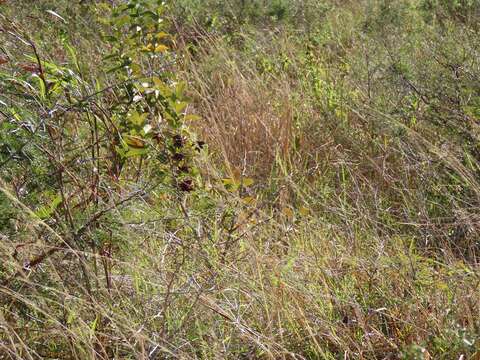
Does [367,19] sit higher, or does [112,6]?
[112,6]

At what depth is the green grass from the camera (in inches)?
81.4

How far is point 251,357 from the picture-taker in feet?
6.91

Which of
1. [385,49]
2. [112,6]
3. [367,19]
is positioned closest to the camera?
[112,6]

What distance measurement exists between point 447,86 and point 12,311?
2.26 metres

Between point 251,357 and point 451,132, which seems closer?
point 251,357

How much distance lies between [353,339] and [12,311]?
3.10 ft

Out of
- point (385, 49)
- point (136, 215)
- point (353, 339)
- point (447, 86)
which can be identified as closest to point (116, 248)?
point (136, 215)

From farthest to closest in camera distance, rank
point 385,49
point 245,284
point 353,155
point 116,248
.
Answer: point 385,49 → point 353,155 → point 116,248 → point 245,284

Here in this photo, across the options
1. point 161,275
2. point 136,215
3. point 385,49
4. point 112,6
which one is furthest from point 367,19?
point 161,275

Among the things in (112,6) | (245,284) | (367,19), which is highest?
(112,6)

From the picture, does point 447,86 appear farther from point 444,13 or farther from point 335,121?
point 444,13

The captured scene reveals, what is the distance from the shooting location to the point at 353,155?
3652mm

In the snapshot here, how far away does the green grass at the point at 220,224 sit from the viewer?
207cm

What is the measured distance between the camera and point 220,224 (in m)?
2.63
